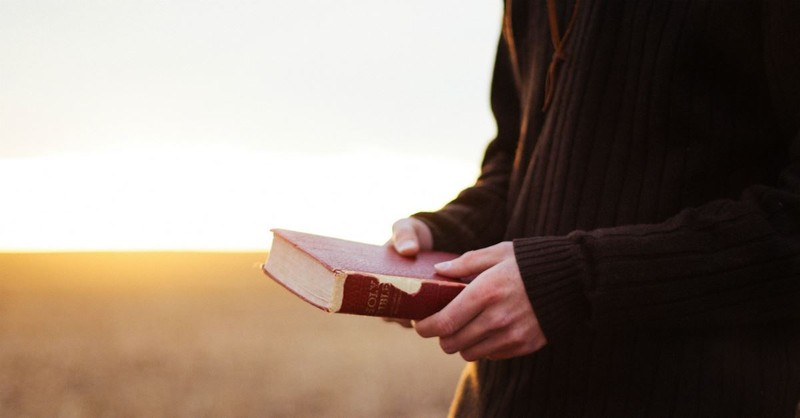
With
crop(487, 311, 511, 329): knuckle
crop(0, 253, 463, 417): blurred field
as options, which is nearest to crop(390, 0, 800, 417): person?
crop(487, 311, 511, 329): knuckle

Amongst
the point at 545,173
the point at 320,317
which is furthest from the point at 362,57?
the point at 545,173

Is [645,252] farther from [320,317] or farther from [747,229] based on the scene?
[320,317]

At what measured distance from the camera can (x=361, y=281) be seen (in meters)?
0.64

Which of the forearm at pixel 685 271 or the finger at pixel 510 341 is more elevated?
the forearm at pixel 685 271

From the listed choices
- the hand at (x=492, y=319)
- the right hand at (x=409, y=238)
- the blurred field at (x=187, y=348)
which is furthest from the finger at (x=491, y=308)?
the blurred field at (x=187, y=348)

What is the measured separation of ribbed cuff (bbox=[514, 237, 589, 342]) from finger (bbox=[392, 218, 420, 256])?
0.58 feet

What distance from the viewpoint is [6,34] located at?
4027mm

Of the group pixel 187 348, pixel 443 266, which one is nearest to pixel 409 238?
pixel 443 266

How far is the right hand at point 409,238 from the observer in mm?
834

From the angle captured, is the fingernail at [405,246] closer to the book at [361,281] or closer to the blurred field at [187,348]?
the book at [361,281]

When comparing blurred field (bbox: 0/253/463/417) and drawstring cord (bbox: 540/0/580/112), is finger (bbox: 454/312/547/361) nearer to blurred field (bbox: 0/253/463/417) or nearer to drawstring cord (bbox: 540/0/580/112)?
drawstring cord (bbox: 540/0/580/112)

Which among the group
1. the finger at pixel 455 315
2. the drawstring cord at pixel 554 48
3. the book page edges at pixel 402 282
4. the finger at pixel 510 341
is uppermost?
the drawstring cord at pixel 554 48

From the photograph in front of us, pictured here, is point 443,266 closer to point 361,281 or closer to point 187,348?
point 361,281

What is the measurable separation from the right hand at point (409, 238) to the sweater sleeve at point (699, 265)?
18 centimetres
